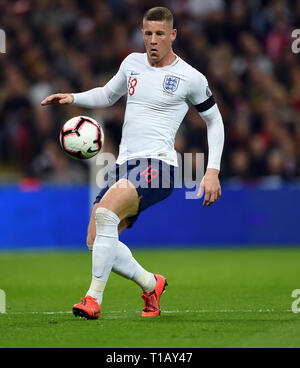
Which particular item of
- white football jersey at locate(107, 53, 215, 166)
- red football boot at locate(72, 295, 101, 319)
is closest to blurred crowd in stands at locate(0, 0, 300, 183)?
white football jersey at locate(107, 53, 215, 166)

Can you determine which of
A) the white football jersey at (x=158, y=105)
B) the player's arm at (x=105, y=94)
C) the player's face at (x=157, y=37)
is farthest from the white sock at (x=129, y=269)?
the player's face at (x=157, y=37)

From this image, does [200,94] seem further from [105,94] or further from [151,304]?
[151,304]

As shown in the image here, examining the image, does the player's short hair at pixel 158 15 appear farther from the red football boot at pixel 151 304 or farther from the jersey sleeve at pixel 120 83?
the red football boot at pixel 151 304

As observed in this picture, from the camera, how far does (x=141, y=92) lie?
666 centimetres

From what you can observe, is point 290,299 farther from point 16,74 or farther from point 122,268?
point 16,74

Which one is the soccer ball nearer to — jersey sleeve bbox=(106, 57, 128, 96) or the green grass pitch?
jersey sleeve bbox=(106, 57, 128, 96)

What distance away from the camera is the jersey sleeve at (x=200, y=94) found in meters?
6.63

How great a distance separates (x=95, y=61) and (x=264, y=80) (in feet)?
10.9

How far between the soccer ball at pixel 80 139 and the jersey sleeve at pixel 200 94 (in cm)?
81

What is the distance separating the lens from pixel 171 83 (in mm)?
6609

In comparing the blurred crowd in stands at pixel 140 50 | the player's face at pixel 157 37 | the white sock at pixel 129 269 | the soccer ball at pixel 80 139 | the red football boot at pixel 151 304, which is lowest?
the red football boot at pixel 151 304

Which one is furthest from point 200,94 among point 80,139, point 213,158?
point 80,139

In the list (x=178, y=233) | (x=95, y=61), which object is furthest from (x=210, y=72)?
(x=178, y=233)

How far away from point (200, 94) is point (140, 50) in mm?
9787
